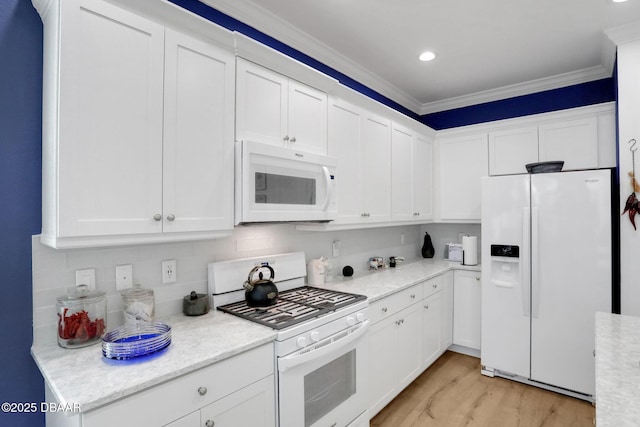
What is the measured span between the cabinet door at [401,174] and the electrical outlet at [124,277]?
7.50ft

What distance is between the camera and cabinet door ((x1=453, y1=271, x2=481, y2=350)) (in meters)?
3.53

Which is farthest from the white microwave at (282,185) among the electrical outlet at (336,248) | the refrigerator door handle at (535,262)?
the refrigerator door handle at (535,262)

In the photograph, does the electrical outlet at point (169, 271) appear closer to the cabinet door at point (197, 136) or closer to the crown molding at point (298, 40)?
the cabinet door at point (197, 136)

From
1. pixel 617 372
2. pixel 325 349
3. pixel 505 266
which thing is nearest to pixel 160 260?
pixel 325 349

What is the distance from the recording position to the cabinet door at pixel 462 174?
3791mm

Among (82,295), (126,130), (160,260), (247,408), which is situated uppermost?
(126,130)

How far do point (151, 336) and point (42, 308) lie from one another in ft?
1.67

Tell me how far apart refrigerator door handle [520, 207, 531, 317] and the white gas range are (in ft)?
5.21

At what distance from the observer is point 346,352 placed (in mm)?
2092

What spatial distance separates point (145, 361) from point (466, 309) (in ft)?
10.4

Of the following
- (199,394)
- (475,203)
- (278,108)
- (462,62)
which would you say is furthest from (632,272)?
(199,394)

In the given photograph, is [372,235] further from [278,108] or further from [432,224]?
[278,108]

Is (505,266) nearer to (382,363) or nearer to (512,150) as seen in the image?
(512,150)

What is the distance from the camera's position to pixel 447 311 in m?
3.59
